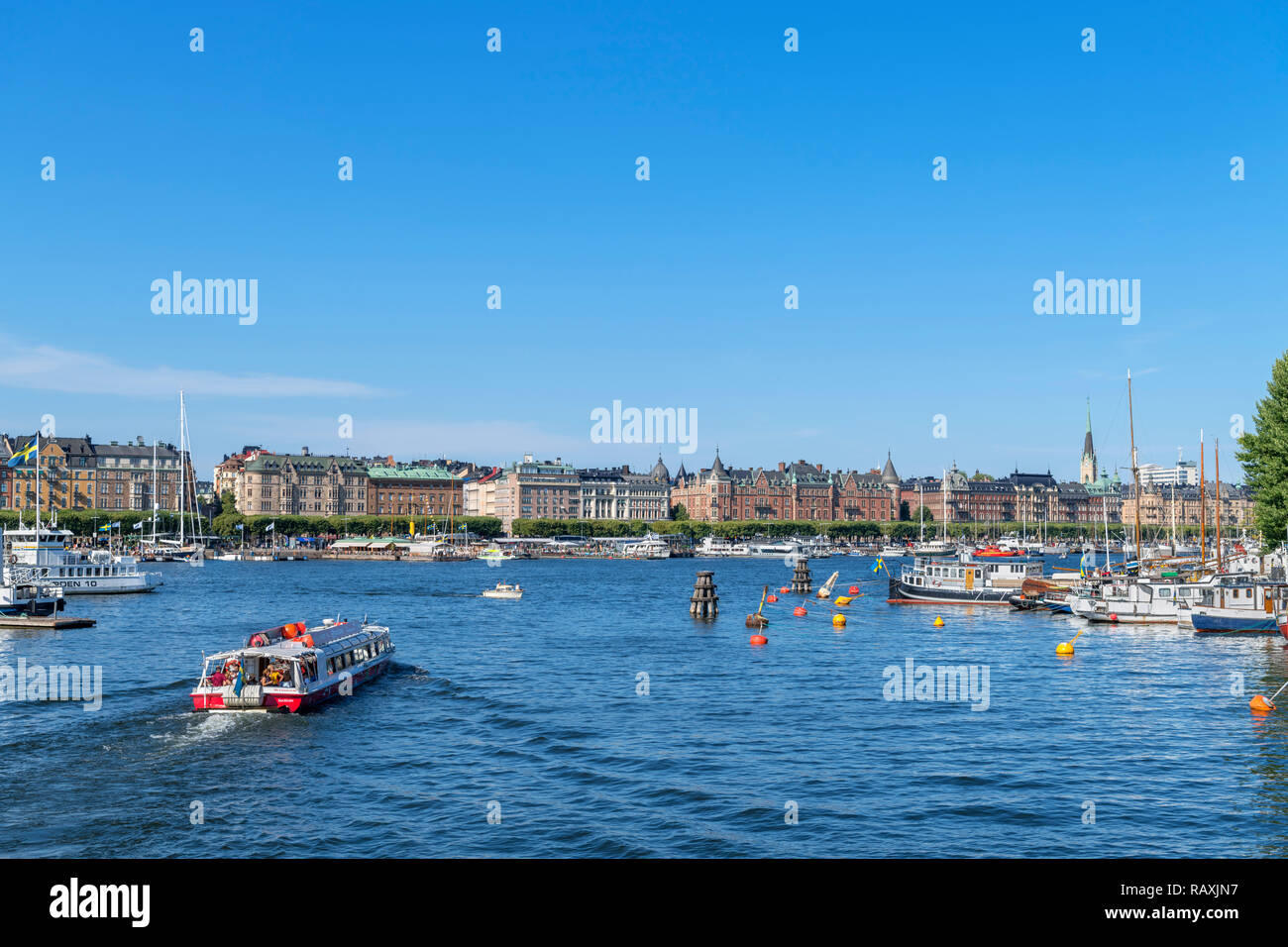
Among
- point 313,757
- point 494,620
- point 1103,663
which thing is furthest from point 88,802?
point 494,620

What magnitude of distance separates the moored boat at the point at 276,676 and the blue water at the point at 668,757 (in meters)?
0.87

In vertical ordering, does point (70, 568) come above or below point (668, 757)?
above

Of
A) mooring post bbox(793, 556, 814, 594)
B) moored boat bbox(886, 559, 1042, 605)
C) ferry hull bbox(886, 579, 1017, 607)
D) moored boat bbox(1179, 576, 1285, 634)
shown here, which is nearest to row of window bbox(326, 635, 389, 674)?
moored boat bbox(1179, 576, 1285, 634)

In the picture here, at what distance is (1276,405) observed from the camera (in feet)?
221

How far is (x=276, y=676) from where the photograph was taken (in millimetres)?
37062

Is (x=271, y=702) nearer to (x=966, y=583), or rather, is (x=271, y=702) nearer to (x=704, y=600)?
(x=704, y=600)

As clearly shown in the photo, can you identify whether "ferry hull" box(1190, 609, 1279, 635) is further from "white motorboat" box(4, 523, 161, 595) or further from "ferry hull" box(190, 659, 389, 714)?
"white motorboat" box(4, 523, 161, 595)

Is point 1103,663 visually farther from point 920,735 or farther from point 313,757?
point 313,757

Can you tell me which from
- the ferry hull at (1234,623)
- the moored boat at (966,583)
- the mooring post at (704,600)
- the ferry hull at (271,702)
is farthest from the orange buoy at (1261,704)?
the moored boat at (966,583)

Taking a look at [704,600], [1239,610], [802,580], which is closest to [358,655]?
[704,600]

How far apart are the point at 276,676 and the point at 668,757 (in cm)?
1553

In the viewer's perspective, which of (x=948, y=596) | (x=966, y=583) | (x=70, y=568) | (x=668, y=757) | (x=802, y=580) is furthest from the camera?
(x=802, y=580)

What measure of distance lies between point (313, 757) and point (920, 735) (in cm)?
1910

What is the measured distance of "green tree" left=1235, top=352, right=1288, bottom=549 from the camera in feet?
214
